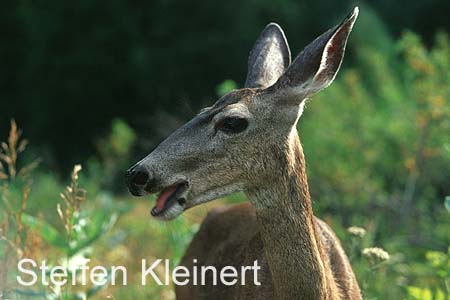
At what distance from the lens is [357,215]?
715cm

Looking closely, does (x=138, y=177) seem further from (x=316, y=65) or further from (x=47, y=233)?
(x=47, y=233)

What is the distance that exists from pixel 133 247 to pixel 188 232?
1.58 m

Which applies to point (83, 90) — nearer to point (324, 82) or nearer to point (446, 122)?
point (446, 122)

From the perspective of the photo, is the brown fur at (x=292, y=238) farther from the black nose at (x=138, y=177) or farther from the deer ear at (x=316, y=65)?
the black nose at (x=138, y=177)

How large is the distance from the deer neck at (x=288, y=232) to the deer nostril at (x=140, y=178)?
0.39 meters

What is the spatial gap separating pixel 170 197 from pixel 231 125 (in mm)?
336

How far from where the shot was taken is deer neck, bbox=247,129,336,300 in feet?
11.2

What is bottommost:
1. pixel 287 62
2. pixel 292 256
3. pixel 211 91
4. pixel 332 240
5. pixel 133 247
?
pixel 292 256

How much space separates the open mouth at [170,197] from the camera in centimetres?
336

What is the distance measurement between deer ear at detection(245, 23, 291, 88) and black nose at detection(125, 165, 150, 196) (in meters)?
0.78

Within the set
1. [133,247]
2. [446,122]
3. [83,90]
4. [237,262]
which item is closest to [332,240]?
[237,262]

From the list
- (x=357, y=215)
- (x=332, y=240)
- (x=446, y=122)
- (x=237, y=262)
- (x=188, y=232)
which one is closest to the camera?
(x=332, y=240)

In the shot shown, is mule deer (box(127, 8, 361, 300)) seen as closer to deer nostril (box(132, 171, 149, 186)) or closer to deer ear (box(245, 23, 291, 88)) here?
deer nostril (box(132, 171, 149, 186))

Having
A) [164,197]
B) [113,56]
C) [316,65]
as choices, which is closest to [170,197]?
[164,197]
